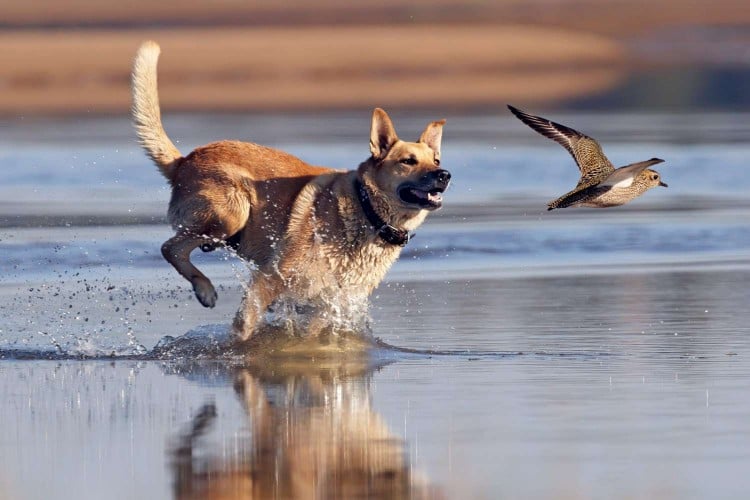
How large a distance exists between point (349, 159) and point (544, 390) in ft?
43.7

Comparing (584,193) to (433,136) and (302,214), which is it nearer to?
(433,136)

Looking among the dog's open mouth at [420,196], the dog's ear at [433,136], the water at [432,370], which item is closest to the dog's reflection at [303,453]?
the water at [432,370]

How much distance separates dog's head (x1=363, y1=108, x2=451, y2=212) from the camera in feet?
30.6

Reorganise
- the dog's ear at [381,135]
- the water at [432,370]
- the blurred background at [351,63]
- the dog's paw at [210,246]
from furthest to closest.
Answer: the blurred background at [351,63], the dog's paw at [210,246], the dog's ear at [381,135], the water at [432,370]

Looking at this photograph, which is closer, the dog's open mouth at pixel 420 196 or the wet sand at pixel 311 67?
the dog's open mouth at pixel 420 196

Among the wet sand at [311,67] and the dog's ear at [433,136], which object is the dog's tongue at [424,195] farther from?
the wet sand at [311,67]

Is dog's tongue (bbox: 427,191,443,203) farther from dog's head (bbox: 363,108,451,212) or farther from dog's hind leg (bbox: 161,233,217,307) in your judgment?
dog's hind leg (bbox: 161,233,217,307)

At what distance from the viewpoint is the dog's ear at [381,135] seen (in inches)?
373

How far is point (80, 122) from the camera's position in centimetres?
3112

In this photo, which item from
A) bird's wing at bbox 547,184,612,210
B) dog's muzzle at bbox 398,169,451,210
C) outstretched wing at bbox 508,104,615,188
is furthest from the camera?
dog's muzzle at bbox 398,169,451,210

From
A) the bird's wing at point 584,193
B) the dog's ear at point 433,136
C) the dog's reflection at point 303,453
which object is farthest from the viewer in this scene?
the dog's ear at point 433,136

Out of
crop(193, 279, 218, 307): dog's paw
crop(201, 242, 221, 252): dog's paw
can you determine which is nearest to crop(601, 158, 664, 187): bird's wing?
crop(193, 279, 218, 307): dog's paw

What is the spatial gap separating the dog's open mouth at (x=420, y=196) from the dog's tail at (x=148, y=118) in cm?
147

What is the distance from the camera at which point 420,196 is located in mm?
9312
